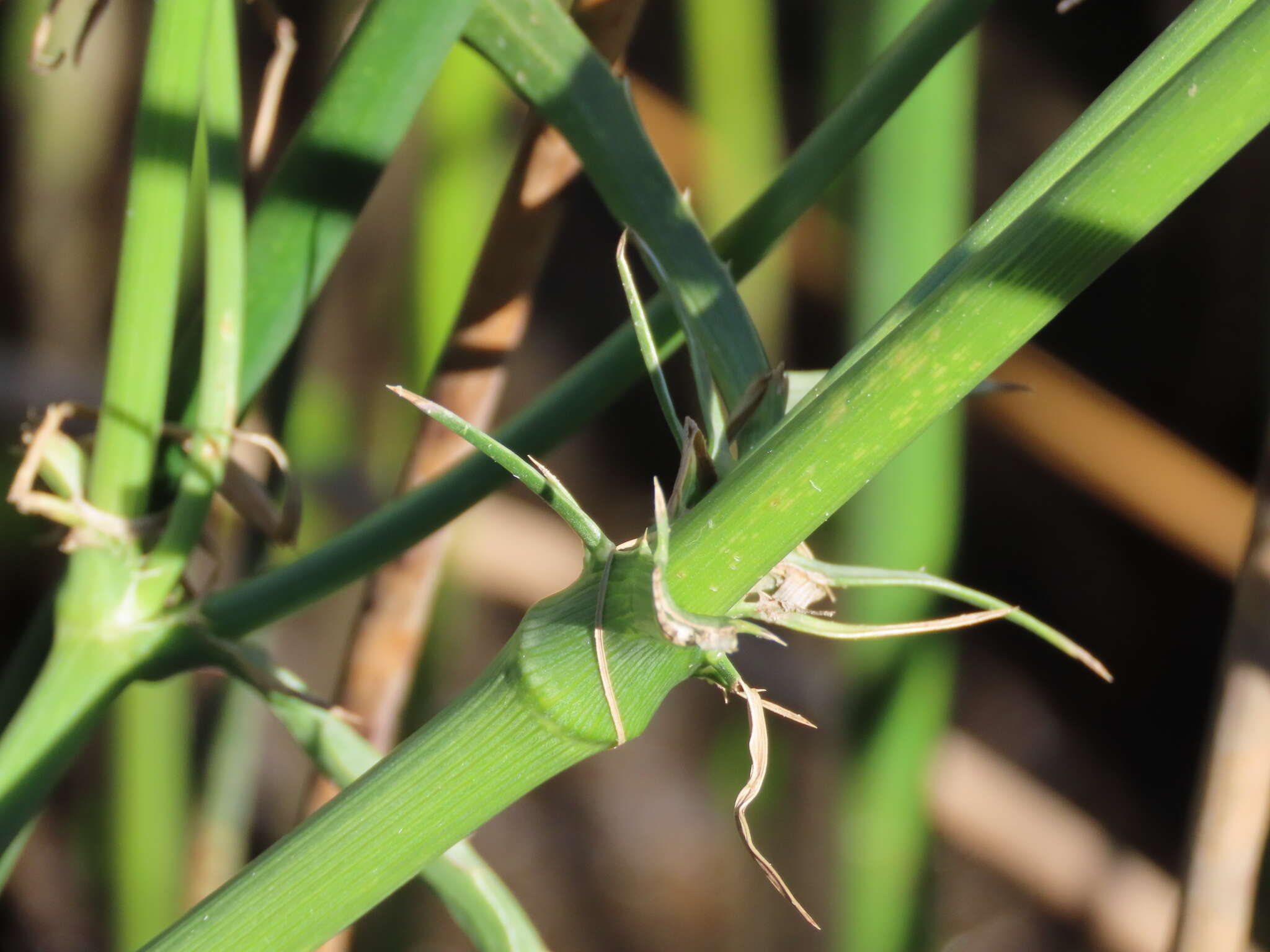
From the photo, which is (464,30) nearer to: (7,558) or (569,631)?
(569,631)

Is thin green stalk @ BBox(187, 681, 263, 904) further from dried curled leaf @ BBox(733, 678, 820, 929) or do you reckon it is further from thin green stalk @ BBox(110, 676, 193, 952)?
dried curled leaf @ BBox(733, 678, 820, 929)

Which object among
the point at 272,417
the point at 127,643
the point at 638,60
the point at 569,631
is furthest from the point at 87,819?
the point at 638,60

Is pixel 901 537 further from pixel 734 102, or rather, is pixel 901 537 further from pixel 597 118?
pixel 734 102

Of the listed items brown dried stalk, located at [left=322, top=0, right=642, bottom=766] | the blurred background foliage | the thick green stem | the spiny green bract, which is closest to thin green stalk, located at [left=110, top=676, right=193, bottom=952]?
the blurred background foliage

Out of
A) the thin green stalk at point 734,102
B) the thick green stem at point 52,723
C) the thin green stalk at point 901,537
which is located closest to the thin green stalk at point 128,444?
the thick green stem at point 52,723

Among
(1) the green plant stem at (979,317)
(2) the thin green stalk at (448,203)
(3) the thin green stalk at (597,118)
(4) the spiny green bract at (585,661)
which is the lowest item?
(2) the thin green stalk at (448,203)

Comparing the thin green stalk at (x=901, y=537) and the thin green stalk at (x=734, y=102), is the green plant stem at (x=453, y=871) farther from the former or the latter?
the thin green stalk at (x=734, y=102)
